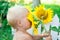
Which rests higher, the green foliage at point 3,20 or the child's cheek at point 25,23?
the child's cheek at point 25,23

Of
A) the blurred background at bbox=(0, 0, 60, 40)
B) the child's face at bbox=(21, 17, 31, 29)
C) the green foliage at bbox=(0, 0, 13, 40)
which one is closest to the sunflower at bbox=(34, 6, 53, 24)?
the child's face at bbox=(21, 17, 31, 29)

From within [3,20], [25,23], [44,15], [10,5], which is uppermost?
[44,15]

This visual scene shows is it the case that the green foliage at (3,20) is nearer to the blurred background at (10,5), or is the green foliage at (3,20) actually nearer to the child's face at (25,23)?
the blurred background at (10,5)

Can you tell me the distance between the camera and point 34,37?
7.13ft

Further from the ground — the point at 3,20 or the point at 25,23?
the point at 25,23

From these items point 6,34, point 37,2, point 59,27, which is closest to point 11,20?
point 59,27

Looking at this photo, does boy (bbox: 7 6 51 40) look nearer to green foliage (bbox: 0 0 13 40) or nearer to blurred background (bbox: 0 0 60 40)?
blurred background (bbox: 0 0 60 40)

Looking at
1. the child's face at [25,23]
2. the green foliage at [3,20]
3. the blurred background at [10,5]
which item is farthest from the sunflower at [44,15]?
the green foliage at [3,20]

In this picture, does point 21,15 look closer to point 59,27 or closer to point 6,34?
point 59,27

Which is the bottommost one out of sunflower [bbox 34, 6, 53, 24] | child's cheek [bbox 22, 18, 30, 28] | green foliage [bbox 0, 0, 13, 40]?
green foliage [bbox 0, 0, 13, 40]

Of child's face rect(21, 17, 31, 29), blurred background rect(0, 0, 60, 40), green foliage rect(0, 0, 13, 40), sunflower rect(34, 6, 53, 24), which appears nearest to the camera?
sunflower rect(34, 6, 53, 24)

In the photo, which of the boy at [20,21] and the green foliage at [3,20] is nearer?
the boy at [20,21]

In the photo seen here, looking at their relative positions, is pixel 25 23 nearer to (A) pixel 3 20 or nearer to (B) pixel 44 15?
(B) pixel 44 15

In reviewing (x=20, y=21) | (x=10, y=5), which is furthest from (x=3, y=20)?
(x=20, y=21)
